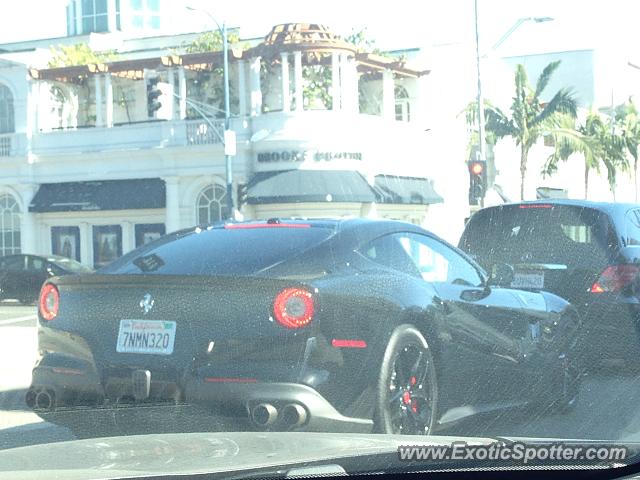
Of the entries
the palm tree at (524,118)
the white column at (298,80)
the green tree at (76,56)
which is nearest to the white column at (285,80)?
the white column at (298,80)

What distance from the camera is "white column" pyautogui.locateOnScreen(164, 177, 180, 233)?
3509 centimetres

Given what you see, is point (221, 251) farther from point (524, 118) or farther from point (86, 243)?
point (86, 243)

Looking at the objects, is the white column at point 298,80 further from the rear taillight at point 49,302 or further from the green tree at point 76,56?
the rear taillight at point 49,302

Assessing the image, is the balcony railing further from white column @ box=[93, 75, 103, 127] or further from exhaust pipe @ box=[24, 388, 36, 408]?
exhaust pipe @ box=[24, 388, 36, 408]

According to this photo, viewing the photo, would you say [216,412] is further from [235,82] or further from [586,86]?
[586,86]

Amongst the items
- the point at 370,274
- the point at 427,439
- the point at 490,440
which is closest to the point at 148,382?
the point at 370,274

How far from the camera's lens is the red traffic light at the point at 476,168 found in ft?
70.0

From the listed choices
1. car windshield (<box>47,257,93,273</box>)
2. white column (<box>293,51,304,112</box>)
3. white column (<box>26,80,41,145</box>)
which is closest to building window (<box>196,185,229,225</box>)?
white column (<box>293,51,304,112</box>)

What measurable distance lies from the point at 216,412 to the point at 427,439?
177 cm

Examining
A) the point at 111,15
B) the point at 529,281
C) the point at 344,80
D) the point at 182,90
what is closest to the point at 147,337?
the point at 529,281

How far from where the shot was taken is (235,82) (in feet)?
119

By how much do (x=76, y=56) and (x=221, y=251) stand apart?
4007cm

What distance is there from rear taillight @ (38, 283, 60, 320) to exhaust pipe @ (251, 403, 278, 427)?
140 centimetres

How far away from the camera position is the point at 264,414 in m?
5.32
